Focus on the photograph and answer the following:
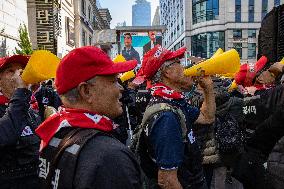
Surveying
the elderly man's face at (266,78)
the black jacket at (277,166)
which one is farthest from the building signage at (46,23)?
the black jacket at (277,166)

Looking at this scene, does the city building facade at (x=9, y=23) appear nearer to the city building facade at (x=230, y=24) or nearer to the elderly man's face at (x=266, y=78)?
the elderly man's face at (x=266, y=78)

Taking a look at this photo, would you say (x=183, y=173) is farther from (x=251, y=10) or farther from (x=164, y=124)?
(x=251, y=10)

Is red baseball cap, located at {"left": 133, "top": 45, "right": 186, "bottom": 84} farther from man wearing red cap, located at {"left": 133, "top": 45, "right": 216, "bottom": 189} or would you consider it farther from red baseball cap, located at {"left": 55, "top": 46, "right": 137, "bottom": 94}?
red baseball cap, located at {"left": 55, "top": 46, "right": 137, "bottom": 94}

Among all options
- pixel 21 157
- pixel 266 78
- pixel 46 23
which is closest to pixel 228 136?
pixel 266 78

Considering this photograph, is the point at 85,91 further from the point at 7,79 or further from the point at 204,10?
the point at 204,10

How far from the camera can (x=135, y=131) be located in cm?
A: 301

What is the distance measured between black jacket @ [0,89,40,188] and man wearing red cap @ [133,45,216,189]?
3.43 ft

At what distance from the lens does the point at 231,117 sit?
4527mm

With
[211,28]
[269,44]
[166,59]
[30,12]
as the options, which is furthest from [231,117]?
[211,28]

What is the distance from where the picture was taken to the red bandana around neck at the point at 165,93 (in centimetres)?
278

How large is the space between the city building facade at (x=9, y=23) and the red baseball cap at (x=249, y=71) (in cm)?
983

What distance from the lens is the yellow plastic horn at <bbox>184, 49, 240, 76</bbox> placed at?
9.95 feet

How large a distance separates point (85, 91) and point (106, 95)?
0.11 meters

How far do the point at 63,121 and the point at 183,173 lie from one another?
1.37 metres
